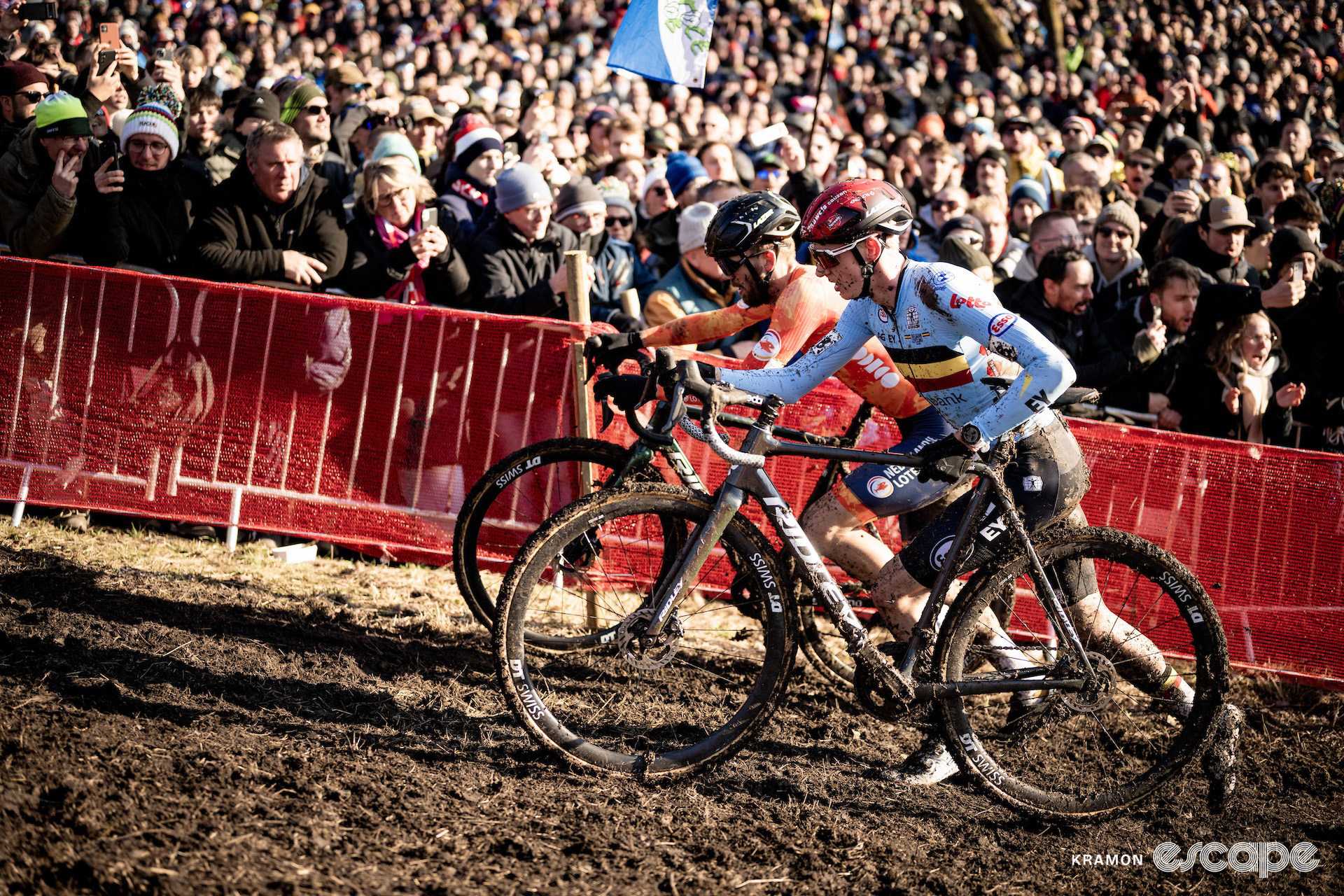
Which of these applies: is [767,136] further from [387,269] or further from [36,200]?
[36,200]

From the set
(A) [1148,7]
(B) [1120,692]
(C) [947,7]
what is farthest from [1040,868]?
(A) [1148,7]

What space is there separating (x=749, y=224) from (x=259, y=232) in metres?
3.46

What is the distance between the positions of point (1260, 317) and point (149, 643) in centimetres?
655

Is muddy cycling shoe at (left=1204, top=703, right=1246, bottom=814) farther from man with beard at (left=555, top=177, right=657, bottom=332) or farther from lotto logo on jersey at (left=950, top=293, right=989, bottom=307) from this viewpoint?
man with beard at (left=555, top=177, right=657, bottom=332)

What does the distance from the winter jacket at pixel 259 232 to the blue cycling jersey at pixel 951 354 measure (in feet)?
11.0

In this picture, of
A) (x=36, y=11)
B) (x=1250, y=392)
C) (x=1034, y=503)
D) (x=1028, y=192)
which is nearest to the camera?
(x=1034, y=503)

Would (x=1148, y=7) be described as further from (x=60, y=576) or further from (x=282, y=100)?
(x=60, y=576)

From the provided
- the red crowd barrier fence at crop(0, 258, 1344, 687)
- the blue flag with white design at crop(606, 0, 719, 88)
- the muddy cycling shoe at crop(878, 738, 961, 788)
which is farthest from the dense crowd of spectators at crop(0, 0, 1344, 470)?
the muddy cycling shoe at crop(878, 738, 961, 788)

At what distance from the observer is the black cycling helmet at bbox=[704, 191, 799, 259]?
4551mm

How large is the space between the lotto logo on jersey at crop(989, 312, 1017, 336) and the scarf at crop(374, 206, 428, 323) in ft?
12.2

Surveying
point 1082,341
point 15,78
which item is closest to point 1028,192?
point 1082,341

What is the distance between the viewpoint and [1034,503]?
14.1ft

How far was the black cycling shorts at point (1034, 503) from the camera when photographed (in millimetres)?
4223

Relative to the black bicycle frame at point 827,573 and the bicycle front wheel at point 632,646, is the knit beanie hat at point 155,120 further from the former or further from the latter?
the black bicycle frame at point 827,573
